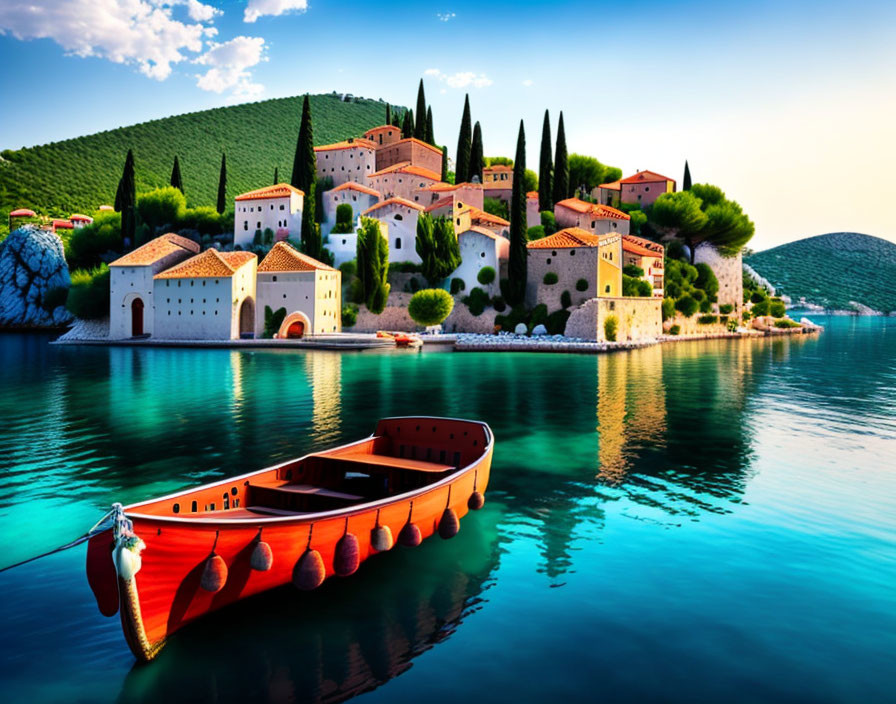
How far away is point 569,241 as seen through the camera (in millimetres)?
50562

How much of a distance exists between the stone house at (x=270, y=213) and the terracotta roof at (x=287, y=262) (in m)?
5.98

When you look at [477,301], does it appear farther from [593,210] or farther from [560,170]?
[560,170]

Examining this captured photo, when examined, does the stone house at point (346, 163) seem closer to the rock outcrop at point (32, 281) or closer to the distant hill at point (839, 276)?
the rock outcrop at point (32, 281)

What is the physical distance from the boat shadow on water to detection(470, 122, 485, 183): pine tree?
206 feet

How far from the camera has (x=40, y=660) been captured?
260 inches

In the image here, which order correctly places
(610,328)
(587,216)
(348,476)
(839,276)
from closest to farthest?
(348,476) → (610,328) → (587,216) → (839,276)

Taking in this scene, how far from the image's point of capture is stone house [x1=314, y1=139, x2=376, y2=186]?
216 feet

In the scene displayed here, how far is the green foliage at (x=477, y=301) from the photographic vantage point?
51.9m

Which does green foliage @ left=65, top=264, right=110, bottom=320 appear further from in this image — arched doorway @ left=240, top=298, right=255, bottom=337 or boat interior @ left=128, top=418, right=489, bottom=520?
boat interior @ left=128, top=418, right=489, bottom=520

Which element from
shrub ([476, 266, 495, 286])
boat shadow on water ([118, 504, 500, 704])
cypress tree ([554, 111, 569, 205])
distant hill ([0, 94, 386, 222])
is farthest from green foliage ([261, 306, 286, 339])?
distant hill ([0, 94, 386, 222])

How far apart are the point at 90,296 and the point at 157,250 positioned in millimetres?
8174

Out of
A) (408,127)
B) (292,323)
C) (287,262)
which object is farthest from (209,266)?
(408,127)

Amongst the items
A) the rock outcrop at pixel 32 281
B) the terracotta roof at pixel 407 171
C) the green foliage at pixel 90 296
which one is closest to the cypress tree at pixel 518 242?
the terracotta roof at pixel 407 171

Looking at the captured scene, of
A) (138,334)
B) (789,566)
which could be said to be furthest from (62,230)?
(789,566)
